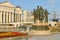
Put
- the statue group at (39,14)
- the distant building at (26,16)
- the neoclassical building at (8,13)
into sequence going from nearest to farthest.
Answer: the statue group at (39,14)
the neoclassical building at (8,13)
the distant building at (26,16)

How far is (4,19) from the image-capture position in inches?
2469

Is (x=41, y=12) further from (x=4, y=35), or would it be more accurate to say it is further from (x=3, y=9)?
(x=3, y=9)

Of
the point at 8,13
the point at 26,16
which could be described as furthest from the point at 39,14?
the point at 26,16

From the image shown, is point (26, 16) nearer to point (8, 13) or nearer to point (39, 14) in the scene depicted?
point (8, 13)

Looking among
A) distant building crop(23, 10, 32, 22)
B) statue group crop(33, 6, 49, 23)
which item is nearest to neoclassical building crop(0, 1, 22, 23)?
distant building crop(23, 10, 32, 22)

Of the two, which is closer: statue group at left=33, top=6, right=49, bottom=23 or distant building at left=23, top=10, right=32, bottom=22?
statue group at left=33, top=6, right=49, bottom=23

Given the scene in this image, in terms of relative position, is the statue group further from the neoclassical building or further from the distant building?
the distant building

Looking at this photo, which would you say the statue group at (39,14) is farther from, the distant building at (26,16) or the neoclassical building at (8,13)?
the distant building at (26,16)

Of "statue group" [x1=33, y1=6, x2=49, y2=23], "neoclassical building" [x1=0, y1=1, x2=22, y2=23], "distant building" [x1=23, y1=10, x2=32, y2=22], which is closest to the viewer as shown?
"statue group" [x1=33, y1=6, x2=49, y2=23]

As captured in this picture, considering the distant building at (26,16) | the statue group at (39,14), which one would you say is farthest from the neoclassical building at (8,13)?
the statue group at (39,14)

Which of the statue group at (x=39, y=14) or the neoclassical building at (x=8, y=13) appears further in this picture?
the neoclassical building at (x=8, y=13)

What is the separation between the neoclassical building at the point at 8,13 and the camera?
61375 millimetres

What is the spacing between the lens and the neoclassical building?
201 ft

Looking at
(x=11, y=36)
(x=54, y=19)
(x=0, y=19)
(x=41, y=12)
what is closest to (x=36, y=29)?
(x=41, y=12)
